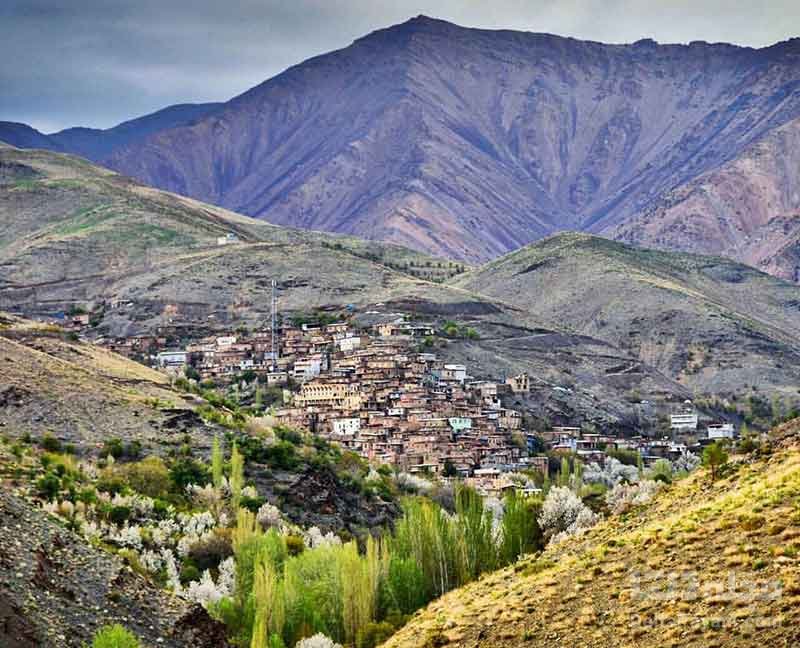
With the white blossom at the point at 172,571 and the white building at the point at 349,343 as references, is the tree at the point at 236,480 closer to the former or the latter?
the white blossom at the point at 172,571

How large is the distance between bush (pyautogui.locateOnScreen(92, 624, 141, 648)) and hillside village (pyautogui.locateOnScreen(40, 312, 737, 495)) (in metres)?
55.7

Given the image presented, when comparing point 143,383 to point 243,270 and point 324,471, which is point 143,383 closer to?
point 324,471

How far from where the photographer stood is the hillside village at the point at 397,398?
10988cm

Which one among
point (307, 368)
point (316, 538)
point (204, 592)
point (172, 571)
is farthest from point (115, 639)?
point (307, 368)

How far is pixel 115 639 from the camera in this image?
3831cm

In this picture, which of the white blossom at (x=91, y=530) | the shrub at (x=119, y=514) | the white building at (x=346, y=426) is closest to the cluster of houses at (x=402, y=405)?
the white building at (x=346, y=426)

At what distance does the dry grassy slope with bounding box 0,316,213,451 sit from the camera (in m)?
78.0

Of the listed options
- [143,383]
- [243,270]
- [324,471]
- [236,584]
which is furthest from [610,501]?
[243,270]

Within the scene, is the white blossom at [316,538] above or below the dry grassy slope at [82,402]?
below

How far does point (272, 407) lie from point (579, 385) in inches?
1356

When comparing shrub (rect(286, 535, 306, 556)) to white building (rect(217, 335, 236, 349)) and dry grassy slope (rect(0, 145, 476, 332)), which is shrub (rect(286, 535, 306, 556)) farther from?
dry grassy slope (rect(0, 145, 476, 332))

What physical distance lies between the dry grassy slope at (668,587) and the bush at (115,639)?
6.55 metres

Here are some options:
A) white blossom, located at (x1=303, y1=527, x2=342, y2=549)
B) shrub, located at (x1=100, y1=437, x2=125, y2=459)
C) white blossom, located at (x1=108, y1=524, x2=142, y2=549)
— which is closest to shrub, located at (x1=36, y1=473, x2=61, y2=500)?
white blossom, located at (x1=108, y1=524, x2=142, y2=549)

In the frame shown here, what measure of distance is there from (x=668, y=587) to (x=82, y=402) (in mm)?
53961
